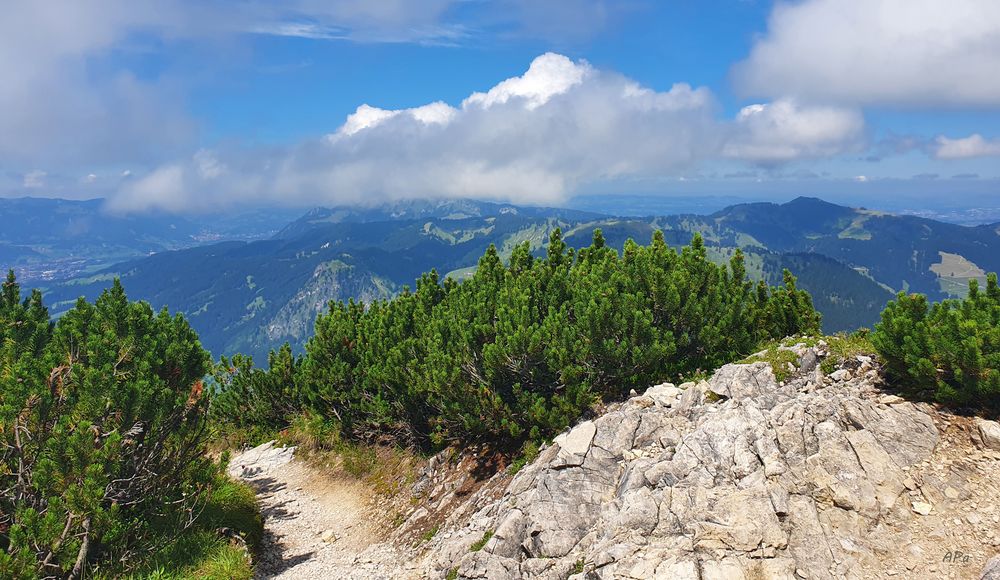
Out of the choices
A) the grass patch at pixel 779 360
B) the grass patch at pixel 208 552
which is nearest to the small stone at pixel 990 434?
the grass patch at pixel 779 360

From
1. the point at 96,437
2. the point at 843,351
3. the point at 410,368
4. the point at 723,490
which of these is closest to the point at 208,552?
the point at 96,437

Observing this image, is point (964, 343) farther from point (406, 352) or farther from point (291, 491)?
point (291, 491)

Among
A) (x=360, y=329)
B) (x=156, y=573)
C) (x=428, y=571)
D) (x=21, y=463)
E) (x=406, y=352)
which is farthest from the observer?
(x=360, y=329)

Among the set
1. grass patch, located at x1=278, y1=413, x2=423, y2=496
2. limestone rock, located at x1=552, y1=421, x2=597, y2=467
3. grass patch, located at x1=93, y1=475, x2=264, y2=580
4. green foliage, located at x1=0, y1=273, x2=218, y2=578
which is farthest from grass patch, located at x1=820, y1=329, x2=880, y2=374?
green foliage, located at x1=0, y1=273, x2=218, y2=578

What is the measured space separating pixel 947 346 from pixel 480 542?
36.1ft

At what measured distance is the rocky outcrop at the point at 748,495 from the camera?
314 inches

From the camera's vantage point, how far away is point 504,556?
10.8 metres

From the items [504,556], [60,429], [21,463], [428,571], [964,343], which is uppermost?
[964,343]

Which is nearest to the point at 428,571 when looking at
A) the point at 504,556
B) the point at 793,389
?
the point at 504,556

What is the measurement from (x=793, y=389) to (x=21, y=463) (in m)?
17.3

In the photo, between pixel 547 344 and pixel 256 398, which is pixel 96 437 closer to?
pixel 547 344

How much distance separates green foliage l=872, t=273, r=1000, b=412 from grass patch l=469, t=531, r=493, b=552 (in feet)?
33.3

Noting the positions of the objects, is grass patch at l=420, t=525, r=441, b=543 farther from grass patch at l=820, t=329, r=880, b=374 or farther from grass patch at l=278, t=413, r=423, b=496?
grass patch at l=820, t=329, r=880, b=374

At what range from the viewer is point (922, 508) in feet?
27.1
